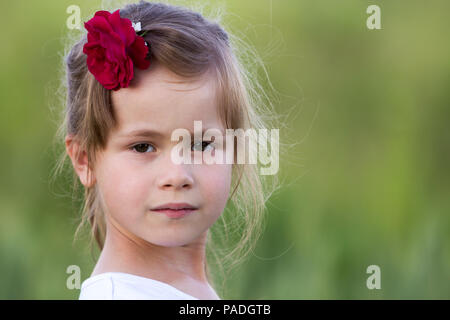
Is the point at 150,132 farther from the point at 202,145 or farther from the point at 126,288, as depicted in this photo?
the point at 126,288

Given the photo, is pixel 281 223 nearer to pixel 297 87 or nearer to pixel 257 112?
pixel 297 87

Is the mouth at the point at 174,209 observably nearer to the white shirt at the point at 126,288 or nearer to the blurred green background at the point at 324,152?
the white shirt at the point at 126,288

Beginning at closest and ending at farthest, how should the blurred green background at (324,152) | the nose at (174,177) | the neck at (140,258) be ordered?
1. the nose at (174,177)
2. the neck at (140,258)
3. the blurred green background at (324,152)

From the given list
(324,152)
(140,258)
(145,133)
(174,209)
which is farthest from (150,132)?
(324,152)

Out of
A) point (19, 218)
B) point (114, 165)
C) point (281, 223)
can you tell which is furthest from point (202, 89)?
point (19, 218)

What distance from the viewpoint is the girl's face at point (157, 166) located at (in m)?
1.07

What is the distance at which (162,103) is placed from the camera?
3.50 feet

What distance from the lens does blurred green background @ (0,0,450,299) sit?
2445 millimetres

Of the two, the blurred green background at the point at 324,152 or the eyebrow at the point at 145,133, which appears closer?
the eyebrow at the point at 145,133

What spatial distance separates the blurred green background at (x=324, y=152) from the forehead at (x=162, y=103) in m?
1.19

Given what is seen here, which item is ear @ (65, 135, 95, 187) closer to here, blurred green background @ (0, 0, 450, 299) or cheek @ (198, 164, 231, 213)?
cheek @ (198, 164, 231, 213)

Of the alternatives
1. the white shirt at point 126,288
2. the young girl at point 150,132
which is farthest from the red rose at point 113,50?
the white shirt at point 126,288

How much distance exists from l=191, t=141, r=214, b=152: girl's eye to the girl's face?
28 mm

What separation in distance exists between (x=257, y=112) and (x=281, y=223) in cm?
115
